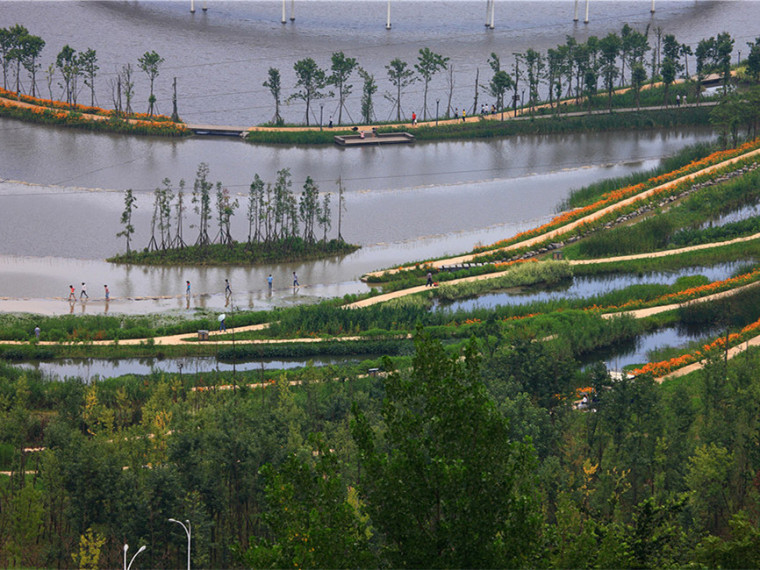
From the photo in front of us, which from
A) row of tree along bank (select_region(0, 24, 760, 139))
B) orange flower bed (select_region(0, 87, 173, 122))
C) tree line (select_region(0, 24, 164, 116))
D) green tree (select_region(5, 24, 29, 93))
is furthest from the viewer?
green tree (select_region(5, 24, 29, 93))

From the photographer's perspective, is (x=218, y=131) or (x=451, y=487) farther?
(x=218, y=131)

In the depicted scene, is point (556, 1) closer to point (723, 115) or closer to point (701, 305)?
point (723, 115)

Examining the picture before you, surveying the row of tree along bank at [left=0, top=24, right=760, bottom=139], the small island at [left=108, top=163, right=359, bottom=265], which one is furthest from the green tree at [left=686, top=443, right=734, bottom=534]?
the row of tree along bank at [left=0, top=24, right=760, bottom=139]

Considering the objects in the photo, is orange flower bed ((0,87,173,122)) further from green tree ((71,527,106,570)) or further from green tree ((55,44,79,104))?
green tree ((71,527,106,570))

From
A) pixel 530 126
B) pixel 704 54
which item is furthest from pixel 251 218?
pixel 704 54

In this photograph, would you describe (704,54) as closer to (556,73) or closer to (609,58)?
(609,58)

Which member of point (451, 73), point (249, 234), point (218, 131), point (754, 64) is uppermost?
point (754, 64)

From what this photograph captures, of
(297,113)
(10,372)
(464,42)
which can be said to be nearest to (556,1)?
(464,42)
